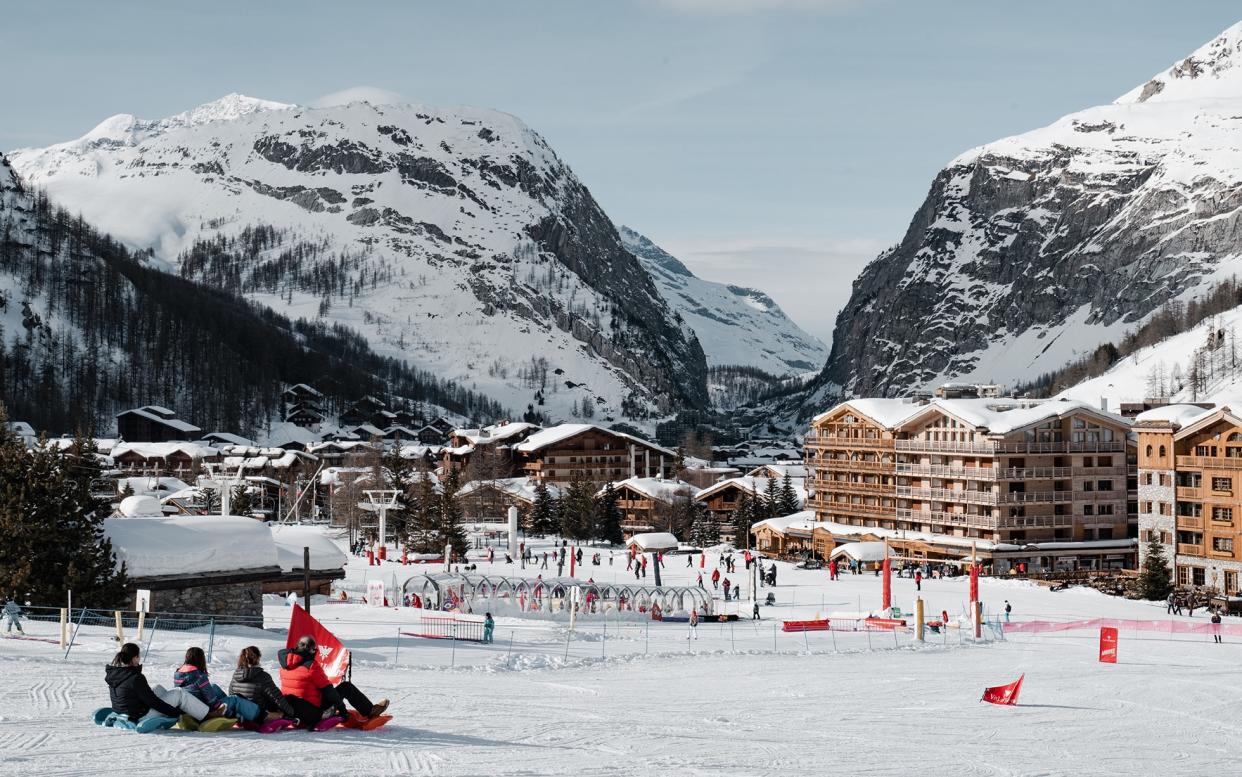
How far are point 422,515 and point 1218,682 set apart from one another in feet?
170

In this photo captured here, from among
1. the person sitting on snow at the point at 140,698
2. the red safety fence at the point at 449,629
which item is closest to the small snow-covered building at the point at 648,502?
the red safety fence at the point at 449,629

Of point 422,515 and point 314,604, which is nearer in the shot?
point 314,604

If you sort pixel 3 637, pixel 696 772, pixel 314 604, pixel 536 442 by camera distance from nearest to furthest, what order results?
pixel 696 772 → pixel 3 637 → pixel 314 604 → pixel 536 442

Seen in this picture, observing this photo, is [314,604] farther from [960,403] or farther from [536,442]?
[536,442]

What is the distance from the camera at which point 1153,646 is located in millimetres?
36562

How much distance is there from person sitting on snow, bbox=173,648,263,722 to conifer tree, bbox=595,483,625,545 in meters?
74.2

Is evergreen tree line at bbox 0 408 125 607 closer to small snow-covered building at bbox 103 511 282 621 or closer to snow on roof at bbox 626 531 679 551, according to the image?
small snow-covered building at bbox 103 511 282 621

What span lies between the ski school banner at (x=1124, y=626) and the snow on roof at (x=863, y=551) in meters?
26.3

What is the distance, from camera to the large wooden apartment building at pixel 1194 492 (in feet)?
204

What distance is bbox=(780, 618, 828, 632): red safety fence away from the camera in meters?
38.3

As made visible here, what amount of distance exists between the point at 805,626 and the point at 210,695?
2621cm

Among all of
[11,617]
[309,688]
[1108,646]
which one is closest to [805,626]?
[1108,646]

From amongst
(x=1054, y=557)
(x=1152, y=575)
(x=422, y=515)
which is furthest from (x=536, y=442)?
(x=1152, y=575)

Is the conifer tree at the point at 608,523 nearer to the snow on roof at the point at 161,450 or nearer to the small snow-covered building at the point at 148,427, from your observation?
the snow on roof at the point at 161,450
